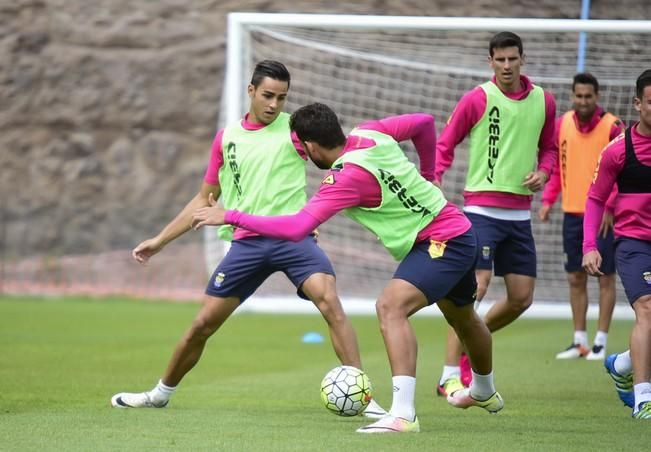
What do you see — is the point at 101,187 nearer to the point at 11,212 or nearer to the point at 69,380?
the point at 11,212

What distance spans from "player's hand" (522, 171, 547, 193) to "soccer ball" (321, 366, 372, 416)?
7.44 ft

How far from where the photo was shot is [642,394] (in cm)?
658

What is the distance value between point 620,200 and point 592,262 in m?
0.45

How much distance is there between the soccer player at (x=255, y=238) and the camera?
22.7 ft

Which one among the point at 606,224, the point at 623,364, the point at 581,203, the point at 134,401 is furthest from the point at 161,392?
the point at 581,203

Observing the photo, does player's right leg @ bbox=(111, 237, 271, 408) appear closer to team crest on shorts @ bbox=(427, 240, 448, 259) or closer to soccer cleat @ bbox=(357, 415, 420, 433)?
team crest on shorts @ bbox=(427, 240, 448, 259)

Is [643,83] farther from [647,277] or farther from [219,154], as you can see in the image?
[219,154]

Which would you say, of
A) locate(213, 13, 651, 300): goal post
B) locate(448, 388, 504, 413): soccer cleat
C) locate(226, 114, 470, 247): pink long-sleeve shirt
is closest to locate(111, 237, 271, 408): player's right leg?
locate(226, 114, 470, 247): pink long-sleeve shirt

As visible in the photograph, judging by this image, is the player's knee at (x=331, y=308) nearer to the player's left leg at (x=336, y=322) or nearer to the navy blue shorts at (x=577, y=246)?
the player's left leg at (x=336, y=322)

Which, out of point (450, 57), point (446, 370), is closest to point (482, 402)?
point (446, 370)

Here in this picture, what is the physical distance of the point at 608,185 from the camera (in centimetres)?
690

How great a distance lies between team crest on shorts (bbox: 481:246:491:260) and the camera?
7723mm

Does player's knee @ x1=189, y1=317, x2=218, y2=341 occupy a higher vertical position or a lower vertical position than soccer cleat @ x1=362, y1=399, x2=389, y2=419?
higher

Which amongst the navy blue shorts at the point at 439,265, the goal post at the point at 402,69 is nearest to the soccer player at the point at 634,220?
the navy blue shorts at the point at 439,265
